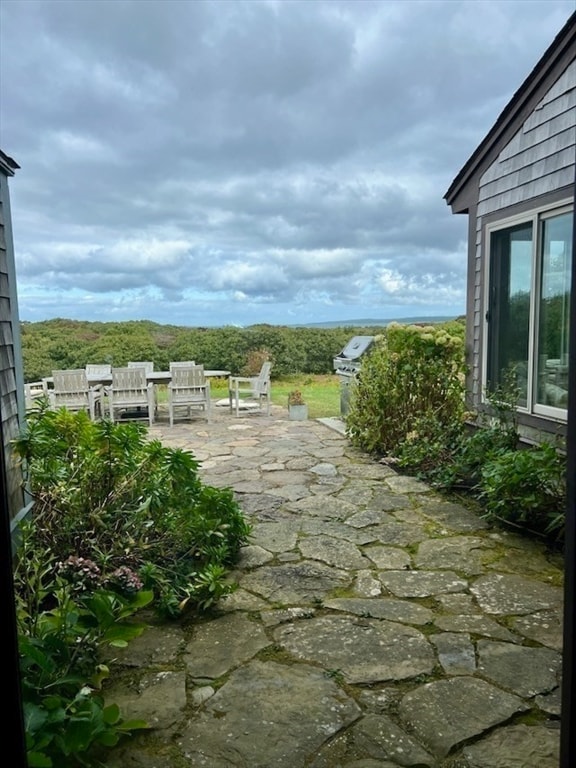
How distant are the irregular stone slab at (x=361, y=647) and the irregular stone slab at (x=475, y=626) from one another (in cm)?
15

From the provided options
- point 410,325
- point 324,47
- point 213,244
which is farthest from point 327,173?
point 324,47

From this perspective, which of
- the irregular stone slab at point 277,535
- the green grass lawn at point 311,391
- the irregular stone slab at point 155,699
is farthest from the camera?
the green grass lawn at point 311,391

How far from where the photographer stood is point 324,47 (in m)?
3.47

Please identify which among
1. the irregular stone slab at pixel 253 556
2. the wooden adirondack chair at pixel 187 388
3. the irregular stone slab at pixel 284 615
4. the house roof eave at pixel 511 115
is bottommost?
the irregular stone slab at pixel 253 556

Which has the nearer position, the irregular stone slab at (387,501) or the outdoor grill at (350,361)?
the irregular stone slab at (387,501)

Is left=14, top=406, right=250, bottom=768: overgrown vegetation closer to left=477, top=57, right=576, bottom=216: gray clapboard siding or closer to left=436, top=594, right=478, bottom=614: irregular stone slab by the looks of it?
left=436, top=594, right=478, bottom=614: irregular stone slab

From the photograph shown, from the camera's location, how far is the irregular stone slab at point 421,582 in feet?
8.37

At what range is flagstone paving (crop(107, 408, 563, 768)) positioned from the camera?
155cm

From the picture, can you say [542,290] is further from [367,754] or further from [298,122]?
[298,122]

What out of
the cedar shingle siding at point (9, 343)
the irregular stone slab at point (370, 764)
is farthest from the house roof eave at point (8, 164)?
the irregular stone slab at point (370, 764)

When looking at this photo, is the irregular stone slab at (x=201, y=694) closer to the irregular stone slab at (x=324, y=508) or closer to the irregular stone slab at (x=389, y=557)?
the irregular stone slab at (x=389, y=557)

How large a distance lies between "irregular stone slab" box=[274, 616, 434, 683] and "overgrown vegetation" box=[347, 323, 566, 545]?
4.51ft

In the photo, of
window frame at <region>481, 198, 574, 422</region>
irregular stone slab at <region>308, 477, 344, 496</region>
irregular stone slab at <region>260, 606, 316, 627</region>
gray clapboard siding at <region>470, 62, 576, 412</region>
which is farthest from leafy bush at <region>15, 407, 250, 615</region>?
gray clapboard siding at <region>470, 62, 576, 412</region>

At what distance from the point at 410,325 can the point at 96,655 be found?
4.50 meters
